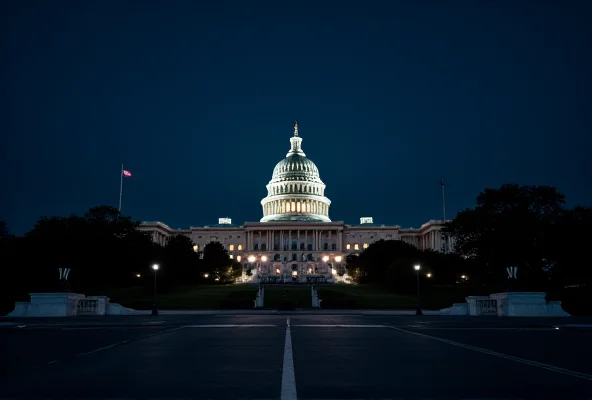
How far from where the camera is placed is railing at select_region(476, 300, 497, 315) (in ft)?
163

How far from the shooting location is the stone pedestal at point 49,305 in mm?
46250

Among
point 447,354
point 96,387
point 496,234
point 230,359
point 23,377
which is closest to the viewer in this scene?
point 96,387

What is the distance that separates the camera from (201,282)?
404 feet

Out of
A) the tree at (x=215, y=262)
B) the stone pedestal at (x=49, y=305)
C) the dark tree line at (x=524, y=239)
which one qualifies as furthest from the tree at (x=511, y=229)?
the tree at (x=215, y=262)

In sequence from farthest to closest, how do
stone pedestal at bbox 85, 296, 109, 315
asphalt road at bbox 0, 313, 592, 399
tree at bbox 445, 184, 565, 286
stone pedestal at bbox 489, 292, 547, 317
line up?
tree at bbox 445, 184, 565, 286 → stone pedestal at bbox 85, 296, 109, 315 → stone pedestal at bbox 489, 292, 547, 317 → asphalt road at bbox 0, 313, 592, 399

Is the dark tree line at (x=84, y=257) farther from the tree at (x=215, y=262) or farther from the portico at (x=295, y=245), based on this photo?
the portico at (x=295, y=245)

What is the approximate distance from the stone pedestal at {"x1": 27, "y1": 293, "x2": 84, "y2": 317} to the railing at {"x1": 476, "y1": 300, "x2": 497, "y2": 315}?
33685 mm

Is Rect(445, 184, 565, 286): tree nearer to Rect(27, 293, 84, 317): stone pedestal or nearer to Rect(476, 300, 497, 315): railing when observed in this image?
Rect(476, 300, 497, 315): railing

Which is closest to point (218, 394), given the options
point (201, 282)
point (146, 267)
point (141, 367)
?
point (141, 367)

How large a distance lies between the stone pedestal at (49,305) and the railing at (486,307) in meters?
33.7

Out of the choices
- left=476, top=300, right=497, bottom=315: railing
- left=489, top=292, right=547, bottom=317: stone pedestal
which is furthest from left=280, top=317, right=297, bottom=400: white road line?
left=476, top=300, right=497, bottom=315: railing

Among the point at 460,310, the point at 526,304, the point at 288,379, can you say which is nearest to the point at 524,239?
the point at 460,310

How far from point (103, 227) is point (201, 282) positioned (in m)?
30.7

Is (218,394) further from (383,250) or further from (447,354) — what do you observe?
(383,250)
